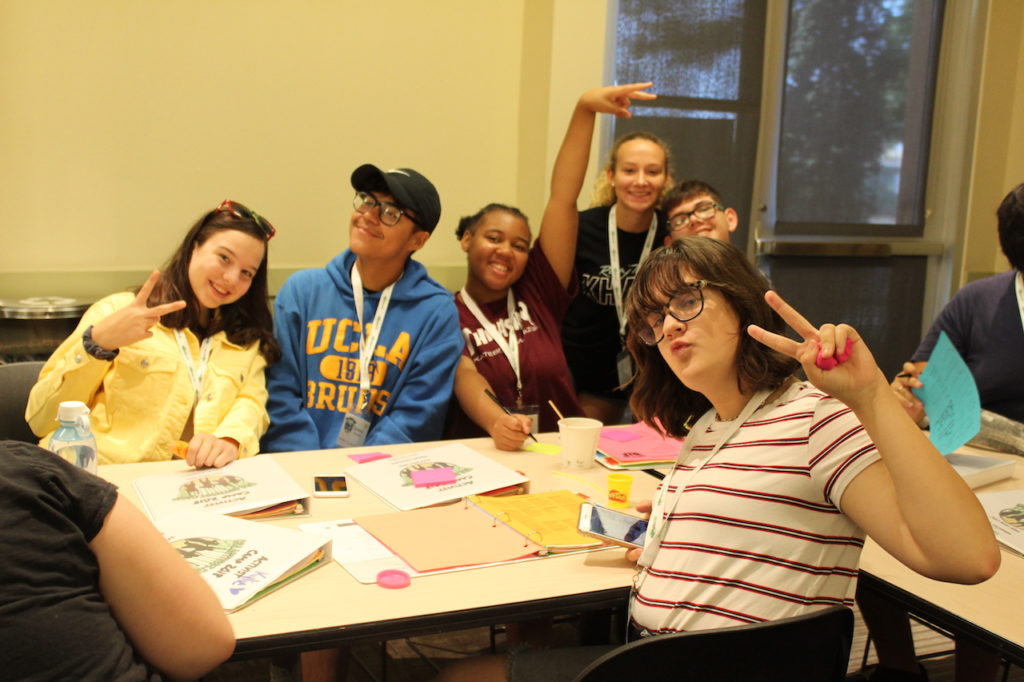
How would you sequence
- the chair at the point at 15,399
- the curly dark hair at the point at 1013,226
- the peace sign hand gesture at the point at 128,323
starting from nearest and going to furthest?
the peace sign hand gesture at the point at 128,323
the chair at the point at 15,399
the curly dark hair at the point at 1013,226

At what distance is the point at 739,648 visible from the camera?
1.14m

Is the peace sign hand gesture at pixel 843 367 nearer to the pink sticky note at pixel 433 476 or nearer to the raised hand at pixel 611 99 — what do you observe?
the pink sticky note at pixel 433 476

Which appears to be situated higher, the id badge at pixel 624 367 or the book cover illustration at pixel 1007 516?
the id badge at pixel 624 367

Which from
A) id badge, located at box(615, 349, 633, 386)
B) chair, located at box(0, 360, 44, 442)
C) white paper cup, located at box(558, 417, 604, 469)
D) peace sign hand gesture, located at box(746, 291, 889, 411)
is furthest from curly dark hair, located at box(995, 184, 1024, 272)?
chair, located at box(0, 360, 44, 442)

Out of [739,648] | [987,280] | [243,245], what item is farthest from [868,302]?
[739,648]

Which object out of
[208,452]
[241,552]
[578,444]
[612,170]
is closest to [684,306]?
[578,444]

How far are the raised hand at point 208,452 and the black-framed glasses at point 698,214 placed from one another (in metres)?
1.73

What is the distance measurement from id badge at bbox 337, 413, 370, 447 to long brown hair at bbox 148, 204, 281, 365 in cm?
29

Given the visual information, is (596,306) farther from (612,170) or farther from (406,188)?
(406,188)

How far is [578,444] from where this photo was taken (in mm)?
2146

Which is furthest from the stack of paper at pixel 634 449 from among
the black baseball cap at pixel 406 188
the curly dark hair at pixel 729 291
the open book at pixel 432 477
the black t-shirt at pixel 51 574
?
the black t-shirt at pixel 51 574

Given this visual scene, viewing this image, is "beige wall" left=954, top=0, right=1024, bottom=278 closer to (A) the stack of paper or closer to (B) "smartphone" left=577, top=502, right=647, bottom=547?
(A) the stack of paper

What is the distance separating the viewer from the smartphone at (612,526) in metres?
1.61

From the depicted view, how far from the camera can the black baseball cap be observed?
8.45ft
